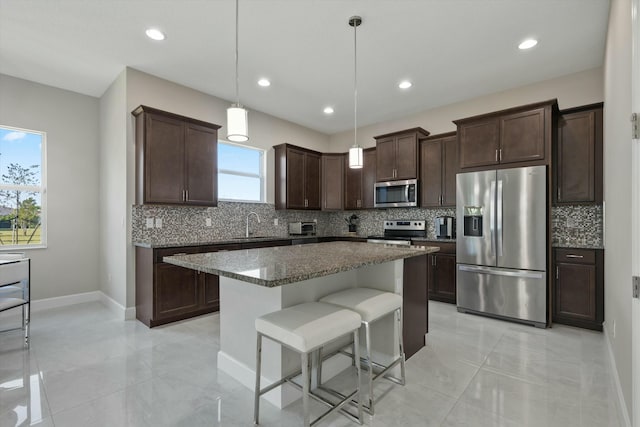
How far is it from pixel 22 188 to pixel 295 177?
145 inches

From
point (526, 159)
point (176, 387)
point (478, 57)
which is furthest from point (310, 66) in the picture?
point (176, 387)

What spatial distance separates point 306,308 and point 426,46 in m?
2.94

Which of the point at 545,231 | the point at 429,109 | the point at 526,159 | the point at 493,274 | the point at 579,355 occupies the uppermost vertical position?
the point at 429,109

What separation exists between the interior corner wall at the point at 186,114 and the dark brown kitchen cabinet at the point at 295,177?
6.5 inches

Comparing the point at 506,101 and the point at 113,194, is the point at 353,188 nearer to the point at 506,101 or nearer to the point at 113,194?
the point at 506,101

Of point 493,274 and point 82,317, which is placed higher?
point 493,274

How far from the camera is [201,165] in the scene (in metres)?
3.94

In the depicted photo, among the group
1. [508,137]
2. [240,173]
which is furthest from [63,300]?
[508,137]

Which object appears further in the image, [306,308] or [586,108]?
[586,108]

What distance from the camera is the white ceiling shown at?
2.58m

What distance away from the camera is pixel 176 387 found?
2.12m

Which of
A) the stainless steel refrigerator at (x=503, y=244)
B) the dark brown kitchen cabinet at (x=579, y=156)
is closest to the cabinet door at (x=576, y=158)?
the dark brown kitchen cabinet at (x=579, y=156)

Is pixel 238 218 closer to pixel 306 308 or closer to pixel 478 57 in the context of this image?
pixel 306 308

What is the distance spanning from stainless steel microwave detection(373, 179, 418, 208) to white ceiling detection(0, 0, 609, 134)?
1346mm
